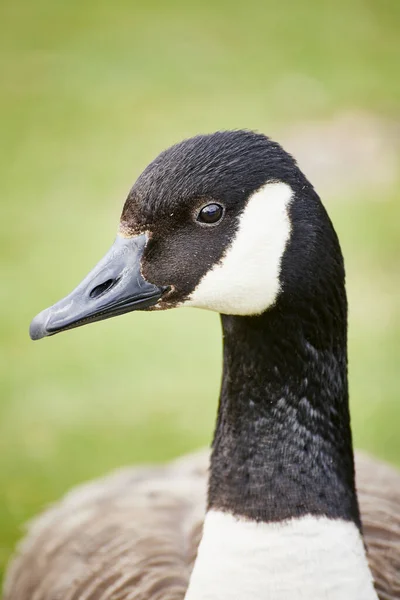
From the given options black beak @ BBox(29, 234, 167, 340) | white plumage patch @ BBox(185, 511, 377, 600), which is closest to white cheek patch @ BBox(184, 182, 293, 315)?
black beak @ BBox(29, 234, 167, 340)

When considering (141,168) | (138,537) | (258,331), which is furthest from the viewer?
(141,168)

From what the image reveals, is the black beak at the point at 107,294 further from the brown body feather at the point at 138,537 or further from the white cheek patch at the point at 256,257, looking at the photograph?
the brown body feather at the point at 138,537

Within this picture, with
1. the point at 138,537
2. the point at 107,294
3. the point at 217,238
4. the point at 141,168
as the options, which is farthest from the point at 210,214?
the point at 141,168

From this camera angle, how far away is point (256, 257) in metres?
1.72

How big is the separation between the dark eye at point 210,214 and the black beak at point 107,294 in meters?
0.13

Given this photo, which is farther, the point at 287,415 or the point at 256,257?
the point at 287,415

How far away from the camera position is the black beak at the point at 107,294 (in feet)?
5.63

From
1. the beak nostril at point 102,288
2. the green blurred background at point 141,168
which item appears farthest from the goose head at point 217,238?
the green blurred background at point 141,168

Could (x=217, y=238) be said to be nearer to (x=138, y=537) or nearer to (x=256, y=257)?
(x=256, y=257)

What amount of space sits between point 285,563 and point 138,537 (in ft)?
2.10

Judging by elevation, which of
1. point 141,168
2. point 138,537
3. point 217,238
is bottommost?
point 138,537

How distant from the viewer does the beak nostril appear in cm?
174

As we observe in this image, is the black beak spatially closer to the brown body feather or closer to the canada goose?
the canada goose

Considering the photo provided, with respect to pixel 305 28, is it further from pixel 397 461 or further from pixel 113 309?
pixel 113 309
